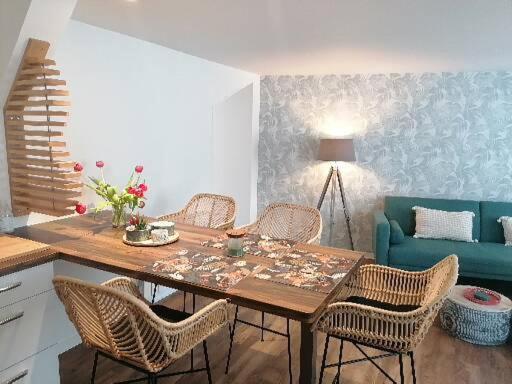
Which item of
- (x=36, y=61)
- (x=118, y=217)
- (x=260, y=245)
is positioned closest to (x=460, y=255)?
(x=260, y=245)

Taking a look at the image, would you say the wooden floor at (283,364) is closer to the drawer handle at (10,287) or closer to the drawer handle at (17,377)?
the drawer handle at (17,377)

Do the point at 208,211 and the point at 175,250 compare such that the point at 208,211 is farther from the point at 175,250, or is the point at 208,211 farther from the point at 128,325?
the point at 128,325

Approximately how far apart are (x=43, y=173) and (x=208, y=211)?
49.1 inches

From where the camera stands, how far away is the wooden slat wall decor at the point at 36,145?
2.06 meters

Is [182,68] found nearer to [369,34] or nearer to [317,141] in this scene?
[369,34]

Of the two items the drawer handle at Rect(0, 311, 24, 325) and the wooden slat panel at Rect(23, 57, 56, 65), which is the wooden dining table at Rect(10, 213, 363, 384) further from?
the wooden slat panel at Rect(23, 57, 56, 65)

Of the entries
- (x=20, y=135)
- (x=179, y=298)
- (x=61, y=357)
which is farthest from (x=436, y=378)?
(x=20, y=135)

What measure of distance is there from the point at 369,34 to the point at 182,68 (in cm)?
163

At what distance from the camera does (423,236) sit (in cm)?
405

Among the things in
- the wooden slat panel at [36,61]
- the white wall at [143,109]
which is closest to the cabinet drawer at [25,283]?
the white wall at [143,109]

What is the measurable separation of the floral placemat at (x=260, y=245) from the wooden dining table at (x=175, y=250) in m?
0.05

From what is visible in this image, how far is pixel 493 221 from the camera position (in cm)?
407

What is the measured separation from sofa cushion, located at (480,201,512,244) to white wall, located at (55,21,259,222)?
110 inches

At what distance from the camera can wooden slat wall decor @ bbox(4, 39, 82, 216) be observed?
6.75ft
